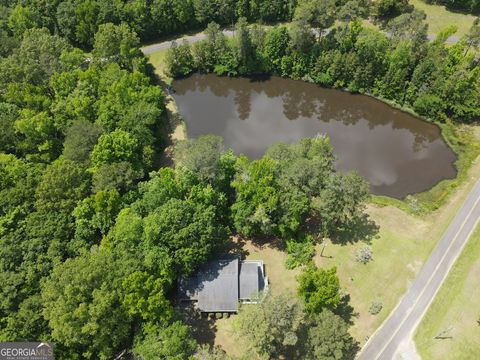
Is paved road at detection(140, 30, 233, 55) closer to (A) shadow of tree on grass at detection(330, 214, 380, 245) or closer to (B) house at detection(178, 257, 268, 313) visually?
(A) shadow of tree on grass at detection(330, 214, 380, 245)

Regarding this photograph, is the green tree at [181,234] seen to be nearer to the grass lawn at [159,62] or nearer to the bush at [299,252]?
the bush at [299,252]

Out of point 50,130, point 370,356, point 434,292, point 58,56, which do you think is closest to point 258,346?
point 370,356

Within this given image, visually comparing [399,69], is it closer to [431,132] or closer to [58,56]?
[431,132]

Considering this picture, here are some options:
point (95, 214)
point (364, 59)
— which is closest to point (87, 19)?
point (95, 214)

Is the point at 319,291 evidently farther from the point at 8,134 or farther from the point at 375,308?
the point at 8,134

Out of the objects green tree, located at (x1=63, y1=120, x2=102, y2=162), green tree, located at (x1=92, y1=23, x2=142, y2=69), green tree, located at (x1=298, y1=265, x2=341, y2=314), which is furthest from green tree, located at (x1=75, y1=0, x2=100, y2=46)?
green tree, located at (x1=298, y1=265, x2=341, y2=314)

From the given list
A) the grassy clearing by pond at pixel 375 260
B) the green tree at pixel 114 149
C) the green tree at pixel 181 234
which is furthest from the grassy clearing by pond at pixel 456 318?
the green tree at pixel 114 149

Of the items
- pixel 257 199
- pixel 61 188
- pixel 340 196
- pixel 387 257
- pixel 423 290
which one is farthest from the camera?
pixel 387 257
